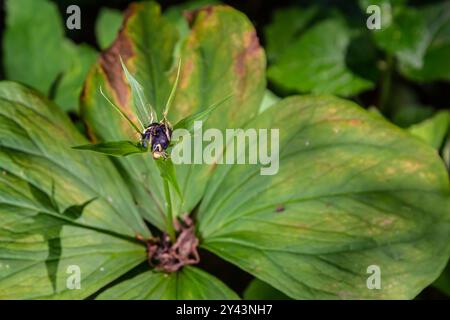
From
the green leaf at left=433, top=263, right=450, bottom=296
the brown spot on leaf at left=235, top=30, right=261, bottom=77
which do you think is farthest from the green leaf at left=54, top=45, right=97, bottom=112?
the green leaf at left=433, top=263, right=450, bottom=296

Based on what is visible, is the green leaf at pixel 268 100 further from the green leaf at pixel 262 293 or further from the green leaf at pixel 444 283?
the green leaf at pixel 444 283

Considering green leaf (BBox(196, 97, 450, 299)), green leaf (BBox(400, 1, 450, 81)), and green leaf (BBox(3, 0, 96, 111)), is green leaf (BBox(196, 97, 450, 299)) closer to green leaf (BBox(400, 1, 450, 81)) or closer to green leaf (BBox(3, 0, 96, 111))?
green leaf (BBox(400, 1, 450, 81))

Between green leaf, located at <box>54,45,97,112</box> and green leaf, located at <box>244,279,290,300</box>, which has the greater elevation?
green leaf, located at <box>54,45,97,112</box>

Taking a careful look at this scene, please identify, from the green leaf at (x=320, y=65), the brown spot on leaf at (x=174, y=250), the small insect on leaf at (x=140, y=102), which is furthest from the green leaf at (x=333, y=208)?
the green leaf at (x=320, y=65)

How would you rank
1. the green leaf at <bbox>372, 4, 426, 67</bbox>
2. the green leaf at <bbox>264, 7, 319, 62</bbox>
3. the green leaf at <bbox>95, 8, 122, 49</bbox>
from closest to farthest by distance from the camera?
the green leaf at <bbox>372, 4, 426, 67</bbox>
the green leaf at <bbox>95, 8, 122, 49</bbox>
the green leaf at <bbox>264, 7, 319, 62</bbox>

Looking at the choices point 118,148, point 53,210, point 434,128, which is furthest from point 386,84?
point 118,148

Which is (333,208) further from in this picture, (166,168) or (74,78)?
(74,78)
